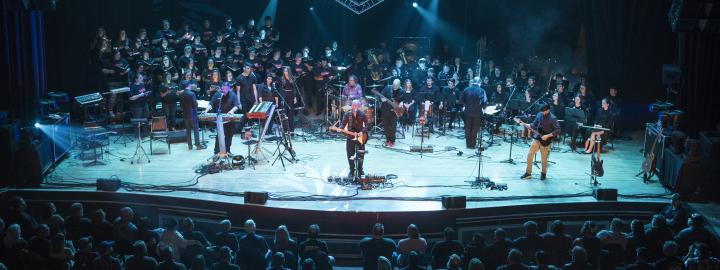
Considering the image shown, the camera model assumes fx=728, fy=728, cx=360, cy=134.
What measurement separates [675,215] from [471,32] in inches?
524

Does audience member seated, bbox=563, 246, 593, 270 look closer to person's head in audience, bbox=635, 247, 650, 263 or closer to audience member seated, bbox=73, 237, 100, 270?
person's head in audience, bbox=635, 247, 650, 263

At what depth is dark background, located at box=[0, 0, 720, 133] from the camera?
15.5 m

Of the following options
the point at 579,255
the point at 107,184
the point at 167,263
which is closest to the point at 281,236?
the point at 167,263

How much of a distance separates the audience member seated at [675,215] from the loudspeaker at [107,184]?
388 inches

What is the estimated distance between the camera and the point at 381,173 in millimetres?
15109

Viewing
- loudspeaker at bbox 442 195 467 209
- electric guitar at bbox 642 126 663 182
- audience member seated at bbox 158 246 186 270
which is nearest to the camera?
audience member seated at bbox 158 246 186 270

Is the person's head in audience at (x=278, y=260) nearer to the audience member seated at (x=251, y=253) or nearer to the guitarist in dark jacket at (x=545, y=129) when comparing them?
the audience member seated at (x=251, y=253)

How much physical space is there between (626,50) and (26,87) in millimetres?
15548

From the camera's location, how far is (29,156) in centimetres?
1420

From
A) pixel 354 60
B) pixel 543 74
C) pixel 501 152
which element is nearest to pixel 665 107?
pixel 501 152

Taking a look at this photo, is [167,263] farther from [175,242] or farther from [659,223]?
[659,223]

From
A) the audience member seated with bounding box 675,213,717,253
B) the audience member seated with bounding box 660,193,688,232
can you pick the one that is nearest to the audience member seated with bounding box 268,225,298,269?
the audience member seated with bounding box 675,213,717,253

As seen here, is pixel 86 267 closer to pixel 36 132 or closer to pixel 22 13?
pixel 36 132

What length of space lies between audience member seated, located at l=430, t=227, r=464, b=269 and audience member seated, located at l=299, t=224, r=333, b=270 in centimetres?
153
